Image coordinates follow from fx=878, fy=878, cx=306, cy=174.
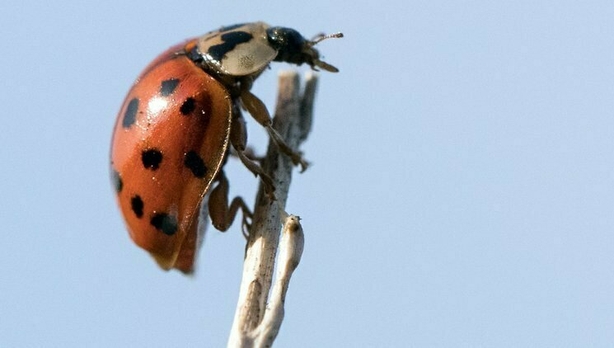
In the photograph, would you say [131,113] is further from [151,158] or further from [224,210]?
[224,210]

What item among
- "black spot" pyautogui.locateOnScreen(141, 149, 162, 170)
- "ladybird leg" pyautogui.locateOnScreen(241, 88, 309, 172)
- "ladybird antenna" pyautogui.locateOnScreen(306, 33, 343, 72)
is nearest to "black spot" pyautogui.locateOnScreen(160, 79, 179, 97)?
"black spot" pyautogui.locateOnScreen(141, 149, 162, 170)

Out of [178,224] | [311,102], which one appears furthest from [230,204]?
Answer: [311,102]

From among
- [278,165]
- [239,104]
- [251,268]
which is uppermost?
[239,104]

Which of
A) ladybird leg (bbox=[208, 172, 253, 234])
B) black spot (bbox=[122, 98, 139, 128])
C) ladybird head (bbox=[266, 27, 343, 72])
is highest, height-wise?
ladybird head (bbox=[266, 27, 343, 72])

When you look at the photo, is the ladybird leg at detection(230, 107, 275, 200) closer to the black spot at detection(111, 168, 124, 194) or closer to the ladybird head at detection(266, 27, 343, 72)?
the ladybird head at detection(266, 27, 343, 72)

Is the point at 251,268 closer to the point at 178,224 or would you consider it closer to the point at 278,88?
the point at 178,224

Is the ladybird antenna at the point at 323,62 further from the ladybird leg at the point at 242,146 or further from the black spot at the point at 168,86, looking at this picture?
the black spot at the point at 168,86
